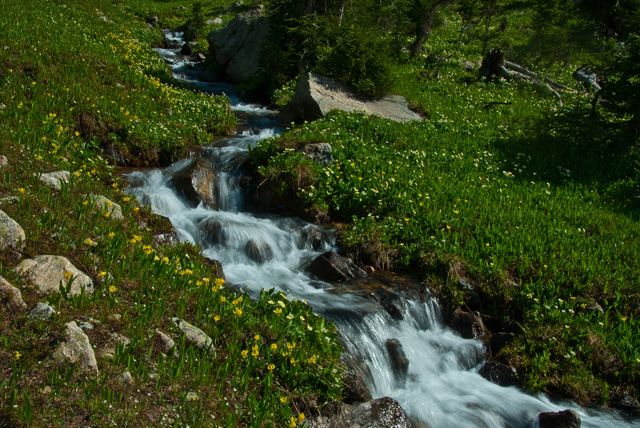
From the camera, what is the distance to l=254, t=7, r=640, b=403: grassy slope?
6.32m

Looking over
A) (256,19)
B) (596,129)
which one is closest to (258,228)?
(596,129)

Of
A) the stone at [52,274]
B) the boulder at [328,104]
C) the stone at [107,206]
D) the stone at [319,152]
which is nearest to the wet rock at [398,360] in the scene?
the stone at [52,274]

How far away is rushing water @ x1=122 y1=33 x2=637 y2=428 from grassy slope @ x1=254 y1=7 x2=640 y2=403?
0.48 meters

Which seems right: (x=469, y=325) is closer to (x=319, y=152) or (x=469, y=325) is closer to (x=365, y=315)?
(x=365, y=315)

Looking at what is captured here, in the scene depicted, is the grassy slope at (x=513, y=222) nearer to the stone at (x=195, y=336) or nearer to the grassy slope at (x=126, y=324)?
the grassy slope at (x=126, y=324)

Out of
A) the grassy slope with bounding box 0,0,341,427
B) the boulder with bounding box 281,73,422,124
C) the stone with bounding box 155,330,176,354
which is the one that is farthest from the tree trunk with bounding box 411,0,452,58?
the stone with bounding box 155,330,176,354

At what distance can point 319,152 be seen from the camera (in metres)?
10.0

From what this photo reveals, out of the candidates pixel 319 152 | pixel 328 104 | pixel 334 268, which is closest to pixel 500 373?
pixel 334 268

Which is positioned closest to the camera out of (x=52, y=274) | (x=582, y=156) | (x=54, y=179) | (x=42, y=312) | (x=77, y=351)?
(x=77, y=351)

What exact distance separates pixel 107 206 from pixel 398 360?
4020mm

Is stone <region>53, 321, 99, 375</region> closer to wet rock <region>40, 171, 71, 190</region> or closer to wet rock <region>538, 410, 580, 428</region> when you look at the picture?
wet rock <region>40, 171, 71, 190</region>

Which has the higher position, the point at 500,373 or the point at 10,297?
the point at 10,297

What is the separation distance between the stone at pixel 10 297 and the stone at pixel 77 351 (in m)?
0.49

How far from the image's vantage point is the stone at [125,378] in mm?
3619
